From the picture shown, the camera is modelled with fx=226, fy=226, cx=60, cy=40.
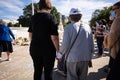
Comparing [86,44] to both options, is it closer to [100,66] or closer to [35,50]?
[35,50]

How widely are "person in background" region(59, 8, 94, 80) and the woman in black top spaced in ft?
0.65

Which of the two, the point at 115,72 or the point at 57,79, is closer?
the point at 115,72

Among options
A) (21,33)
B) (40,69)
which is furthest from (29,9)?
(40,69)

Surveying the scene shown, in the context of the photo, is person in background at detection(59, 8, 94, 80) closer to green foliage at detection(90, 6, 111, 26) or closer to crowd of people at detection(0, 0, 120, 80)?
crowd of people at detection(0, 0, 120, 80)

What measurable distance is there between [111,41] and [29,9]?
96745mm

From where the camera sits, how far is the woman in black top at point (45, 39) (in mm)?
4129

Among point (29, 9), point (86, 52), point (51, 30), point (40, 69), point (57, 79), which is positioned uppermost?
point (29, 9)

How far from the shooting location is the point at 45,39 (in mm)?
4137

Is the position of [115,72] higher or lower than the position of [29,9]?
lower

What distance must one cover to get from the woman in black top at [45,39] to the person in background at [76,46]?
0.65 feet

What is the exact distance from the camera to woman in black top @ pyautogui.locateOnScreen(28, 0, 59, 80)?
4.13 meters

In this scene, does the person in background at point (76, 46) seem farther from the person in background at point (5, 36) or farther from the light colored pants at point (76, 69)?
the person in background at point (5, 36)

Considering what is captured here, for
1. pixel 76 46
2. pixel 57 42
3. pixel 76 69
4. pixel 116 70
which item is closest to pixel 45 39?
pixel 57 42

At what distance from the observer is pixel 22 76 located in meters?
6.88
